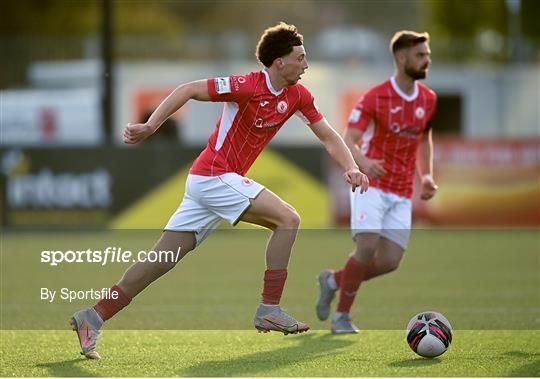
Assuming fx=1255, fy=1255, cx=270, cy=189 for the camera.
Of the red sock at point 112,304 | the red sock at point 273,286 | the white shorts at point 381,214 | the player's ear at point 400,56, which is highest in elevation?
the player's ear at point 400,56

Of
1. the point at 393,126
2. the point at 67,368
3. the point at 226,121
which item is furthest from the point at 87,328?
the point at 393,126

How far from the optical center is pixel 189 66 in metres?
31.5

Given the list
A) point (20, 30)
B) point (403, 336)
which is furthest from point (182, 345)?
point (20, 30)

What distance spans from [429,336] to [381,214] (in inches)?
69.2

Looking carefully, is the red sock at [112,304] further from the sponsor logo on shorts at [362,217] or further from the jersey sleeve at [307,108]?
the sponsor logo on shorts at [362,217]

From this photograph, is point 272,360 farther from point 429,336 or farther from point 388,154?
point 388,154

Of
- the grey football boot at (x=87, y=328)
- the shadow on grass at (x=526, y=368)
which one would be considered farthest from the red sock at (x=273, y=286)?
the shadow on grass at (x=526, y=368)

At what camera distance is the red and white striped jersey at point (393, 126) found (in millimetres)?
9477

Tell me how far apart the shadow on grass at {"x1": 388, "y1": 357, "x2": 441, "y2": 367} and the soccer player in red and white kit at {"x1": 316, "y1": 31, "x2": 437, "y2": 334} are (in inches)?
59.7

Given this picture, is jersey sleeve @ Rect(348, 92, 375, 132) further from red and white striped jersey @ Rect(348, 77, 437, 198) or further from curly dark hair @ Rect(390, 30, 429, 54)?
curly dark hair @ Rect(390, 30, 429, 54)

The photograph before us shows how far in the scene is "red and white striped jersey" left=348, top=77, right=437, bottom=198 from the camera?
31.1 feet

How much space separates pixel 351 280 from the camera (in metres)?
9.41

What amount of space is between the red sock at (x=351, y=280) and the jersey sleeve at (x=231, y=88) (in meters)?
2.15

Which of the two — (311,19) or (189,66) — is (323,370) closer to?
(189,66)
